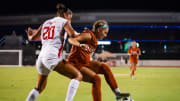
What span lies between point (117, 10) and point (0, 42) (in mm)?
17655

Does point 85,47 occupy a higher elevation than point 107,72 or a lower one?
higher

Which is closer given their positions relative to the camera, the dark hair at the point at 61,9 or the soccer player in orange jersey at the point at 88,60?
the dark hair at the point at 61,9

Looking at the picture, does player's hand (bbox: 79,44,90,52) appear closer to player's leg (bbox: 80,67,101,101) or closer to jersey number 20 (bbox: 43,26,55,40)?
player's leg (bbox: 80,67,101,101)

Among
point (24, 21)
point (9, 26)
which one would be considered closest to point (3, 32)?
point (9, 26)

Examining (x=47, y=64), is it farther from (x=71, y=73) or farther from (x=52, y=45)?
(x=71, y=73)

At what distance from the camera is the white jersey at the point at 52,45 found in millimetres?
4672

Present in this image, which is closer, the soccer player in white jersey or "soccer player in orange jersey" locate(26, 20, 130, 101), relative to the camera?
the soccer player in white jersey

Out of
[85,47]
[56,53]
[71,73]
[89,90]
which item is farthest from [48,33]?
[89,90]

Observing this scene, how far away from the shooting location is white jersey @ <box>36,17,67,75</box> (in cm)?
467

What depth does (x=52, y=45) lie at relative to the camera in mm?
4727

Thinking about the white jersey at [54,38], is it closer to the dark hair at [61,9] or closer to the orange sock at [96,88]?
the dark hair at [61,9]

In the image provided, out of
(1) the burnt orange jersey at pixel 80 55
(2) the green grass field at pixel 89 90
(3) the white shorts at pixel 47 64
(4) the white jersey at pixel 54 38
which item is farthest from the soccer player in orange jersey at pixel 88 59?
(2) the green grass field at pixel 89 90

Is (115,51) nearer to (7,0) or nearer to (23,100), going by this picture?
(7,0)

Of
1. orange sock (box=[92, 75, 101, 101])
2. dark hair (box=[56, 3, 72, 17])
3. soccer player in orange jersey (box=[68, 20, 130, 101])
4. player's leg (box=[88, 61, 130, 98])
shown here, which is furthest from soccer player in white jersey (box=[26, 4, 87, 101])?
player's leg (box=[88, 61, 130, 98])
